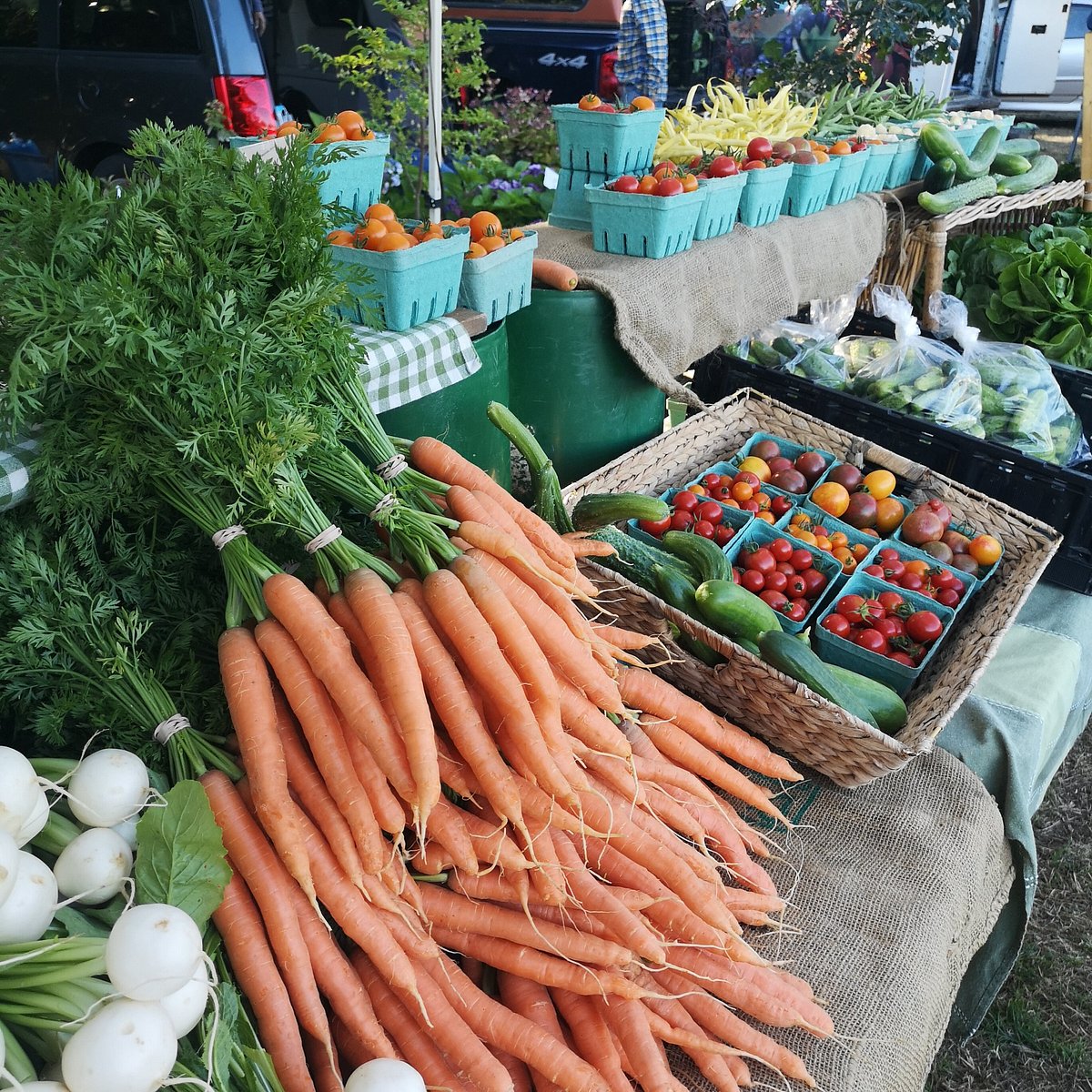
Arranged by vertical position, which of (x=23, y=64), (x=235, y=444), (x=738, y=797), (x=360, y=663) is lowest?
(x=738, y=797)

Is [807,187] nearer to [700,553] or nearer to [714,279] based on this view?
[714,279]

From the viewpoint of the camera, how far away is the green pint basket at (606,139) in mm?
2715

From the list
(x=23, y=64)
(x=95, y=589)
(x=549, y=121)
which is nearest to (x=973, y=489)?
(x=95, y=589)

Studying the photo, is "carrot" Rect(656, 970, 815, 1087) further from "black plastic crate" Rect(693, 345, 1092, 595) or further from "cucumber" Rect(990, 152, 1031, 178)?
"cucumber" Rect(990, 152, 1031, 178)

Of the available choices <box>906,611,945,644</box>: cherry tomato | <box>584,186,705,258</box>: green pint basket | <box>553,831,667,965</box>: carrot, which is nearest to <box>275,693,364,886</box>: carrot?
<box>553,831,667,965</box>: carrot

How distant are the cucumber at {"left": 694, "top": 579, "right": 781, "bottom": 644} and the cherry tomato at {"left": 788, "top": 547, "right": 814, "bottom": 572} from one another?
343 millimetres

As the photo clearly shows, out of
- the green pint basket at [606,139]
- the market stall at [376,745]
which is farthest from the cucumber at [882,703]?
the green pint basket at [606,139]

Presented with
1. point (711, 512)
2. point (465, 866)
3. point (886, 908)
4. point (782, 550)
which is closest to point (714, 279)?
point (711, 512)

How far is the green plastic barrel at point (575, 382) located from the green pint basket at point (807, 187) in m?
1.00

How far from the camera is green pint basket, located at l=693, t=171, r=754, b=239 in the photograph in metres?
2.58

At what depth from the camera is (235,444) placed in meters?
1.32

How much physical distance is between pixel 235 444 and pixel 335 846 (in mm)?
634

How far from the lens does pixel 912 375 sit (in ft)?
9.62

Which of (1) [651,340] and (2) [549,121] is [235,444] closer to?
(1) [651,340]
